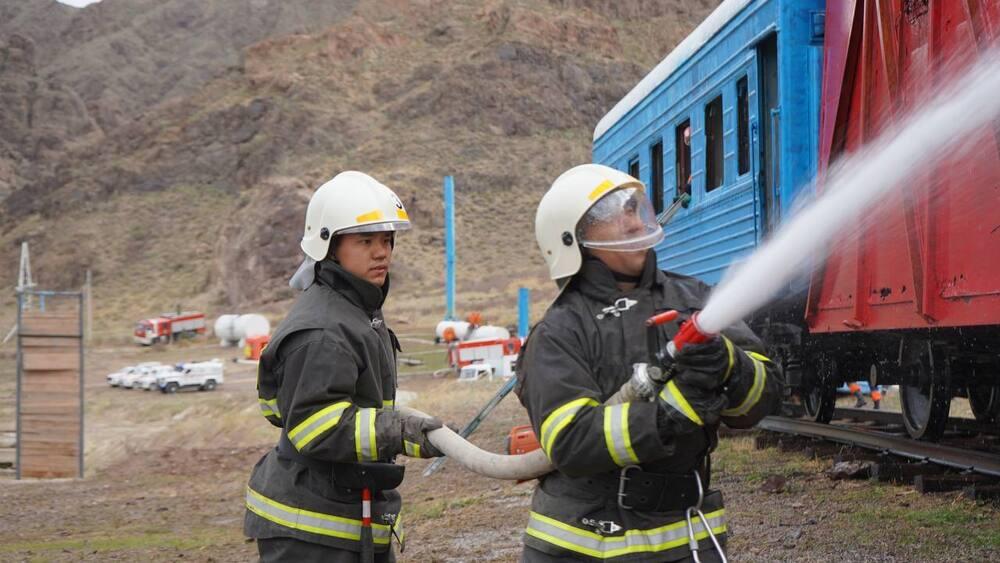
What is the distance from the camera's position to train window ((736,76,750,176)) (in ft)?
30.3

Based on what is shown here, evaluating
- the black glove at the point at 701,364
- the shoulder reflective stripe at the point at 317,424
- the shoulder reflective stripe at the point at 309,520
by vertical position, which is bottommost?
the shoulder reflective stripe at the point at 309,520

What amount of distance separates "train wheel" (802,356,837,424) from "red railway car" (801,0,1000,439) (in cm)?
118

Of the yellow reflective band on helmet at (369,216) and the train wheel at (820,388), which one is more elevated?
the yellow reflective band on helmet at (369,216)

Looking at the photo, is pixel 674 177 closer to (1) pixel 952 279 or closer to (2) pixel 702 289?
(1) pixel 952 279

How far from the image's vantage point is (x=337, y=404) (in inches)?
143

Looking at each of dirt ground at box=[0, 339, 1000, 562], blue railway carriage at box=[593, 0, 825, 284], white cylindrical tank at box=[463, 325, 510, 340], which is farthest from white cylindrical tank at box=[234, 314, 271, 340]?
blue railway carriage at box=[593, 0, 825, 284]

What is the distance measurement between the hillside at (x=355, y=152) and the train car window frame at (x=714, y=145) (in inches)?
1493

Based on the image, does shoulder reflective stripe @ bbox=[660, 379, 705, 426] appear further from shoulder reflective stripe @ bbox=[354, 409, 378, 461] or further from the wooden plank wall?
the wooden plank wall

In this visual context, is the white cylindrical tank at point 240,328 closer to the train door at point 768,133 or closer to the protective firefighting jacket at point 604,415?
the train door at point 768,133

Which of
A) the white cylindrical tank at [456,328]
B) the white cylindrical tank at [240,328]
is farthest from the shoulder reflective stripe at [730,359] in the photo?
the white cylindrical tank at [240,328]

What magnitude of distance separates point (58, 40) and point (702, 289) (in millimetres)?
171746

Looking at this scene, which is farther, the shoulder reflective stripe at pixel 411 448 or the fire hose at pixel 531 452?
the shoulder reflective stripe at pixel 411 448

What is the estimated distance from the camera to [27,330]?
1420cm

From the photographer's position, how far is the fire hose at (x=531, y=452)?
2895mm
